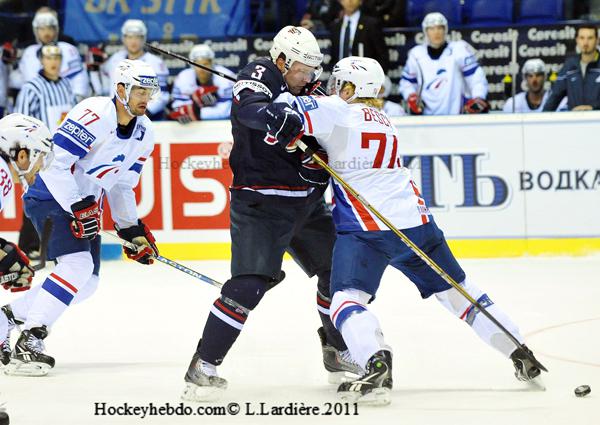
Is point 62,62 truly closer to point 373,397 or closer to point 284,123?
Result: point 284,123

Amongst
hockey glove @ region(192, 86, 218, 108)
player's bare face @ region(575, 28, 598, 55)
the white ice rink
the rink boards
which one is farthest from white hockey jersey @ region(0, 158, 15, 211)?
player's bare face @ region(575, 28, 598, 55)

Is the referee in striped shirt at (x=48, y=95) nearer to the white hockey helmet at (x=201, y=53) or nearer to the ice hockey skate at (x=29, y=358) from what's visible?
the white hockey helmet at (x=201, y=53)

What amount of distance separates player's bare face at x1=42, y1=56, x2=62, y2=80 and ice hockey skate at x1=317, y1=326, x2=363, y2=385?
465cm

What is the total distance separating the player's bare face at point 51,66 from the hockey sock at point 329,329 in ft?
14.9

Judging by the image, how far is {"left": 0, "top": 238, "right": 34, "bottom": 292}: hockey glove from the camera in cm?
388

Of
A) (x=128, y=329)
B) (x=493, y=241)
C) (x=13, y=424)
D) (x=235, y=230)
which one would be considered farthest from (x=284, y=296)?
(x=13, y=424)

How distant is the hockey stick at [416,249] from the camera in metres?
4.30

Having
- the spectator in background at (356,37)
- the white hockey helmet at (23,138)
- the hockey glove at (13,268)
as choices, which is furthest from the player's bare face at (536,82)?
the hockey glove at (13,268)

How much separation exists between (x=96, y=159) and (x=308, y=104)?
48.9 inches

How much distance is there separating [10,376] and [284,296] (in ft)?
7.81

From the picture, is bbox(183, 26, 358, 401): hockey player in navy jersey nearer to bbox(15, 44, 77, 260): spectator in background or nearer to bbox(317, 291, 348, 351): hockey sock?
bbox(317, 291, 348, 351): hockey sock

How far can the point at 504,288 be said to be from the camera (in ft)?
22.9

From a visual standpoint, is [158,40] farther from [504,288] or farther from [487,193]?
[504,288]

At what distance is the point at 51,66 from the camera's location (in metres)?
8.70
